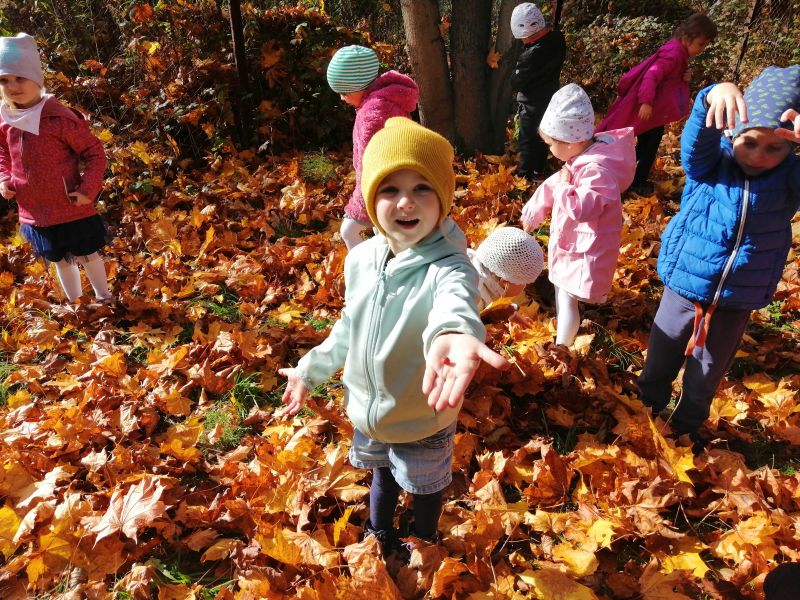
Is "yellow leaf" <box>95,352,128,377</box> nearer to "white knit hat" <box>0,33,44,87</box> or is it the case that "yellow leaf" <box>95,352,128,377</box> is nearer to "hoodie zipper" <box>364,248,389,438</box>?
"white knit hat" <box>0,33,44,87</box>

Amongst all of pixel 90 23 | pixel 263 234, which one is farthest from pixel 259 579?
pixel 90 23

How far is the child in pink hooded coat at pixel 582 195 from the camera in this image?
8.60 ft

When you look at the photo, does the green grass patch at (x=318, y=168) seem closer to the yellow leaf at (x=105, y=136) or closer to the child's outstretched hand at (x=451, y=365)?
the yellow leaf at (x=105, y=136)

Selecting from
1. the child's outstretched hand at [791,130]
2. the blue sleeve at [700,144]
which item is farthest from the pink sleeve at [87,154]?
the child's outstretched hand at [791,130]

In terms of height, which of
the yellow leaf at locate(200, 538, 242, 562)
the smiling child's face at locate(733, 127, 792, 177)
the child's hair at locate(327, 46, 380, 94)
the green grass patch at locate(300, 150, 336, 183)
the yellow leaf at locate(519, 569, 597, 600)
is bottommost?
the yellow leaf at locate(519, 569, 597, 600)

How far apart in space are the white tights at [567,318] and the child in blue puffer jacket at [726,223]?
0.54m

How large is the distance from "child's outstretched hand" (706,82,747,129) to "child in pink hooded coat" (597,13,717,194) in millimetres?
2894

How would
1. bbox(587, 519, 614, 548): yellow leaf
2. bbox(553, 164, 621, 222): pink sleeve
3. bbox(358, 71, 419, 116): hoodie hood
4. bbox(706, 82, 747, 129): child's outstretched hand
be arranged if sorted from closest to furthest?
1. bbox(706, 82, 747, 129): child's outstretched hand
2. bbox(587, 519, 614, 548): yellow leaf
3. bbox(553, 164, 621, 222): pink sleeve
4. bbox(358, 71, 419, 116): hoodie hood

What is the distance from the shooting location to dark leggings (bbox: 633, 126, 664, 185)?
486 cm

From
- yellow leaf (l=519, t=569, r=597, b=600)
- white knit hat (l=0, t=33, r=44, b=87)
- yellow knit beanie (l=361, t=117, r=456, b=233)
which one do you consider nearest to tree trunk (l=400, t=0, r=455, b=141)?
white knit hat (l=0, t=33, r=44, b=87)

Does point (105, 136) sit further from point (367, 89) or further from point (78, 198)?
point (367, 89)

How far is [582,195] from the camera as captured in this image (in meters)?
2.59

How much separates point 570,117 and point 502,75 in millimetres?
3155

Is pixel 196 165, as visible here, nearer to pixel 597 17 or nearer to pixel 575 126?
pixel 575 126
